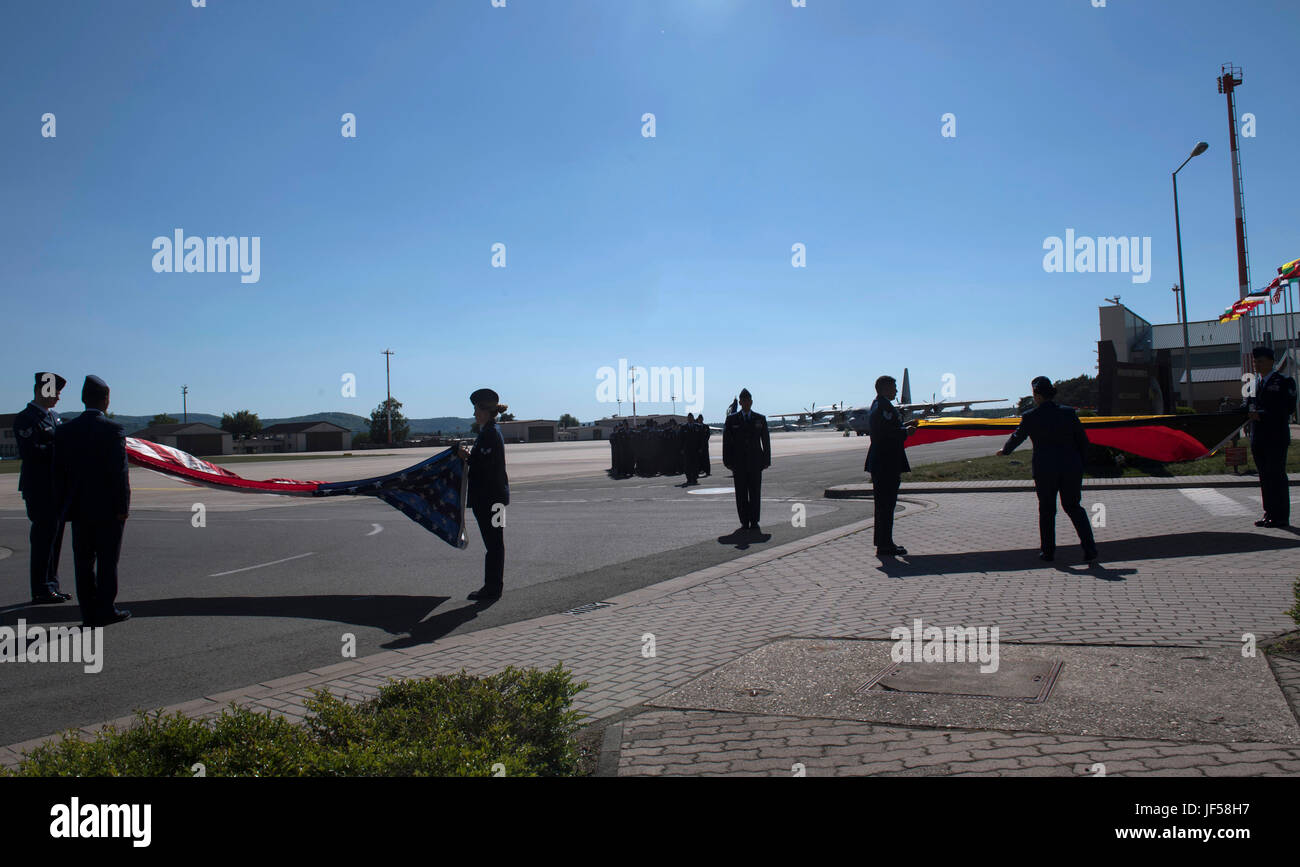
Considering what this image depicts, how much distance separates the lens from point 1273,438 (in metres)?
10.5

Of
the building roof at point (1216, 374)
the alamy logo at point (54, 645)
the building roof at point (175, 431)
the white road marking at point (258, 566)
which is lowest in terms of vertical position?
the alamy logo at point (54, 645)

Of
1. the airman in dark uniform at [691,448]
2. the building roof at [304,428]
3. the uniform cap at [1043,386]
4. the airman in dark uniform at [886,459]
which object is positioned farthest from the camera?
the building roof at [304,428]

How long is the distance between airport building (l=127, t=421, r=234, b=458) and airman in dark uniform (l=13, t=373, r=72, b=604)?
105415 millimetres

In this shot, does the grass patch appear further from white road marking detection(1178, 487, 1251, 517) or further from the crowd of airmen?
the crowd of airmen

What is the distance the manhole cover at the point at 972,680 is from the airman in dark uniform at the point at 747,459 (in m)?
7.46

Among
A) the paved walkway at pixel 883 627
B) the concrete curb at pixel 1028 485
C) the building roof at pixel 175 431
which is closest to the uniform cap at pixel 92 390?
the paved walkway at pixel 883 627

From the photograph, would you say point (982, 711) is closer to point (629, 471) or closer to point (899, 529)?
point (899, 529)

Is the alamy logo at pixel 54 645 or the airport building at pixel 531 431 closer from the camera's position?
the alamy logo at pixel 54 645

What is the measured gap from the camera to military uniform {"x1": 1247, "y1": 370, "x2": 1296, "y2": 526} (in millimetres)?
10422

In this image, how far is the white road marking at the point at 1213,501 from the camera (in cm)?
1245

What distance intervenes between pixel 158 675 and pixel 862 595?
551 cm
